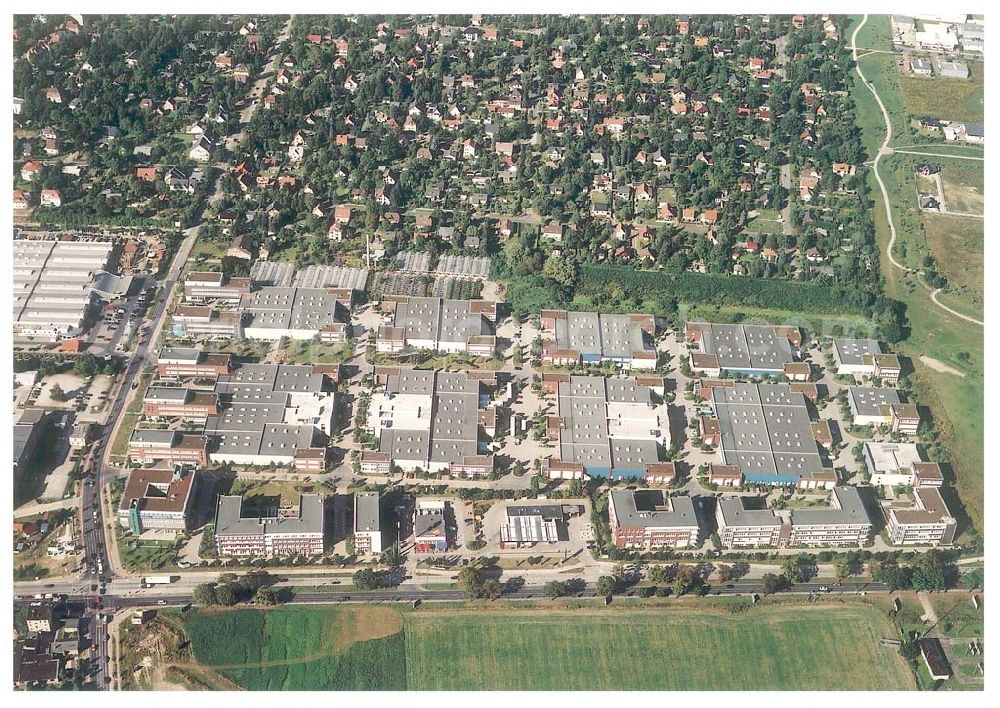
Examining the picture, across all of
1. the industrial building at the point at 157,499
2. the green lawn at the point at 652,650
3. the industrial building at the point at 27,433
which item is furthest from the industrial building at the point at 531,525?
the industrial building at the point at 27,433

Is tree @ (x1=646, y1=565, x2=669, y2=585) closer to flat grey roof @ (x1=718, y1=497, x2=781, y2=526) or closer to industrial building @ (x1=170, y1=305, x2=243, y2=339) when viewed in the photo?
flat grey roof @ (x1=718, y1=497, x2=781, y2=526)

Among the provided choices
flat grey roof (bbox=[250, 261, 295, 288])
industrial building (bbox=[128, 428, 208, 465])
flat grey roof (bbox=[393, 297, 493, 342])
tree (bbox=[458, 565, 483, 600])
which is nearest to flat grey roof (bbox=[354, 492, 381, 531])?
tree (bbox=[458, 565, 483, 600])

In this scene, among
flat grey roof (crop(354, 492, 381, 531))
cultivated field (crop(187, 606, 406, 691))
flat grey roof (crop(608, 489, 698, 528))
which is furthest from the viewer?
flat grey roof (crop(608, 489, 698, 528))

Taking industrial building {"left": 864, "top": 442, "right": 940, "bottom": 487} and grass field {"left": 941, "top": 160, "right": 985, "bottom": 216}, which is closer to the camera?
industrial building {"left": 864, "top": 442, "right": 940, "bottom": 487}

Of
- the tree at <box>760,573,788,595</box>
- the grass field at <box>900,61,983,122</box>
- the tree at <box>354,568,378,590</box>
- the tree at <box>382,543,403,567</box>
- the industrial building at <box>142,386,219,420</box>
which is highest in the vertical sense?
the grass field at <box>900,61,983,122</box>

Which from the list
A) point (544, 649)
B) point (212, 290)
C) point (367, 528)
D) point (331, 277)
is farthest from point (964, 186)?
point (212, 290)

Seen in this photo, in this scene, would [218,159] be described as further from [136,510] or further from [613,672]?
[613,672]
